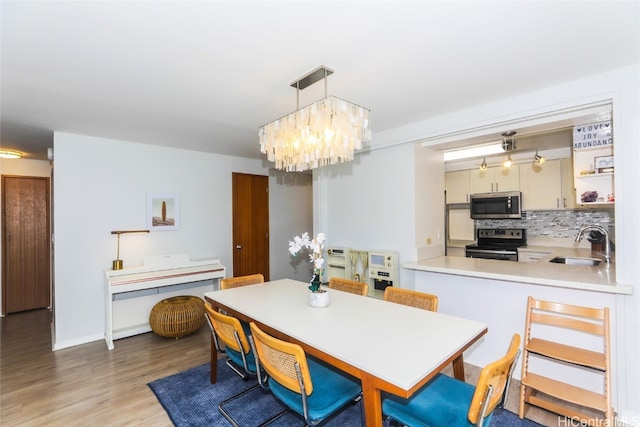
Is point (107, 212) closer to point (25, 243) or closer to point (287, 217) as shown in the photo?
point (25, 243)

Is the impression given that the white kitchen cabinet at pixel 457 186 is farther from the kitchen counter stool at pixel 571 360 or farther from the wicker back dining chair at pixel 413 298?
the wicker back dining chair at pixel 413 298

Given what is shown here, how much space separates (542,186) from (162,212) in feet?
17.6

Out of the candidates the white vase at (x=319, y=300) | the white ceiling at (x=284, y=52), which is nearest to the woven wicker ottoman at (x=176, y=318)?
the white vase at (x=319, y=300)

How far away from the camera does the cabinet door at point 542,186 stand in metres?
4.23

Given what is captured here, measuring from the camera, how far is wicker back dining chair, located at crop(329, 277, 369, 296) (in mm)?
2693

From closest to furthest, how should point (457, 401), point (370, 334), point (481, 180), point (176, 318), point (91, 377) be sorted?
1. point (457, 401)
2. point (370, 334)
3. point (91, 377)
4. point (176, 318)
5. point (481, 180)

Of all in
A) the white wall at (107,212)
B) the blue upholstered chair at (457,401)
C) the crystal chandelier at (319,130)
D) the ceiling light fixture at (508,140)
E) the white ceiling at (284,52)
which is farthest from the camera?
the white wall at (107,212)

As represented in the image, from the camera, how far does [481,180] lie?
4887mm

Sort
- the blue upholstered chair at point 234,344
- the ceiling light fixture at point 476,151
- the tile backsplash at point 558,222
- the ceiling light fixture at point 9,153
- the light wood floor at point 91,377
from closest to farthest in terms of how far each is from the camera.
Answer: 1. the blue upholstered chair at point 234,344
2. the light wood floor at point 91,377
3. the ceiling light fixture at point 476,151
4. the ceiling light fixture at point 9,153
5. the tile backsplash at point 558,222

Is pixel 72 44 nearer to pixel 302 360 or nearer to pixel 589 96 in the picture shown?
pixel 302 360

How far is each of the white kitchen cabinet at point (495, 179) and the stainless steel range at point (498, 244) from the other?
0.67 m

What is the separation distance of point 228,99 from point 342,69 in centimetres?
104

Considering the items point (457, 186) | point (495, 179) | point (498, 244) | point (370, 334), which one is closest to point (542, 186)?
point (495, 179)

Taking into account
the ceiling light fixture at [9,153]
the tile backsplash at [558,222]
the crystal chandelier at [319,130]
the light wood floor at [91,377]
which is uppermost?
the ceiling light fixture at [9,153]
